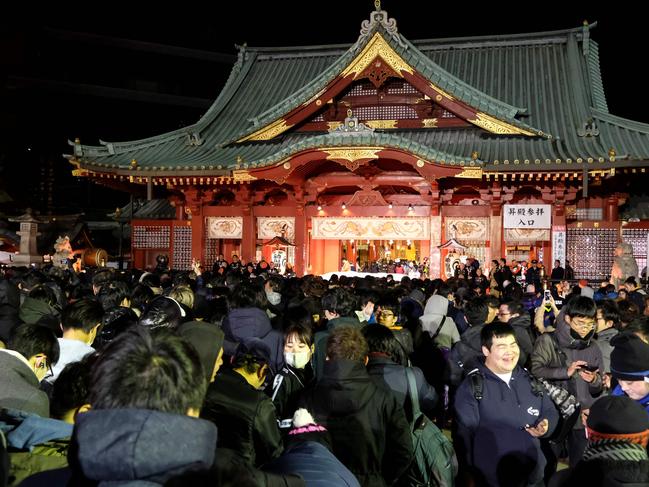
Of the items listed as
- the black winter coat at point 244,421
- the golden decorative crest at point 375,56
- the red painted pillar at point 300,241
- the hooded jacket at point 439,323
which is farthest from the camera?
the red painted pillar at point 300,241

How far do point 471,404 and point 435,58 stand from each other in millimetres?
20730

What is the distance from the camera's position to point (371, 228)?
18.4 metres

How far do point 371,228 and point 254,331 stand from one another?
13.2m

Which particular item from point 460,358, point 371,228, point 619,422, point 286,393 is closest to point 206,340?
point 286,393

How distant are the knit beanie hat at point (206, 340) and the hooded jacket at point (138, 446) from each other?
4.94 ft

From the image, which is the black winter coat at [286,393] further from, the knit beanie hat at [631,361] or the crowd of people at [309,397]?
the knit beanie hat at [631,361]

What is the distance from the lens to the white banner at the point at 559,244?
16.6 m

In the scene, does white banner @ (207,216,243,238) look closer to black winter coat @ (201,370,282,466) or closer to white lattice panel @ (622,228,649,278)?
white lattice panel @ (622,228,649,278)

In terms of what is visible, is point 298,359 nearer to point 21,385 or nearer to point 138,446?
point 21,385

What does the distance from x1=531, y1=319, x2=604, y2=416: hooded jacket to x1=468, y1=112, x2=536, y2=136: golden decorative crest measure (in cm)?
1307

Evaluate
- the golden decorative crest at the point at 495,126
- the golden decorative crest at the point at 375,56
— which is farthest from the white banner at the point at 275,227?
the golden decorative crest at the point at 495,126

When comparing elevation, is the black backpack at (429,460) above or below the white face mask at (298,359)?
below

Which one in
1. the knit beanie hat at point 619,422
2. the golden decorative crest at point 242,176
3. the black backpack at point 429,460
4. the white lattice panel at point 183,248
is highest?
the golden decorative crest at point 242,176

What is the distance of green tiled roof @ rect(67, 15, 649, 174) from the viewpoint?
1625 cm
